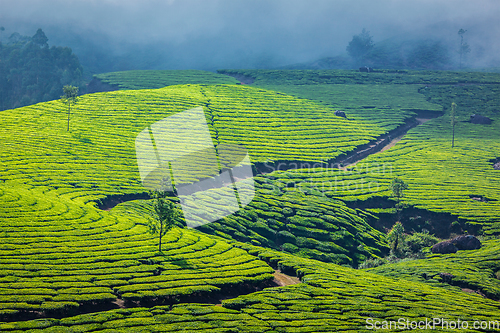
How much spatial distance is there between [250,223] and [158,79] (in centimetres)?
7489

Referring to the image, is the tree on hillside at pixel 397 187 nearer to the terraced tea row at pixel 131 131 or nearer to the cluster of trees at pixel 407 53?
the terraced tea row at pixel 131 131

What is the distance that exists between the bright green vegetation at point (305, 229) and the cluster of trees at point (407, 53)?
121 meters

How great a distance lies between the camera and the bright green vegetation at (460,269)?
112ft

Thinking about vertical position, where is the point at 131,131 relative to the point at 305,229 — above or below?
above

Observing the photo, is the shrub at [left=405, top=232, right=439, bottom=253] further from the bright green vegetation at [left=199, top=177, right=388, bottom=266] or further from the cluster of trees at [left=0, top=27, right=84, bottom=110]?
the cluster of trees at [left=0, top=27, right=84, bottom=110]

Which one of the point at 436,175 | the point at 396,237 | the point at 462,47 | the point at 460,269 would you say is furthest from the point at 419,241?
the point at 462,47

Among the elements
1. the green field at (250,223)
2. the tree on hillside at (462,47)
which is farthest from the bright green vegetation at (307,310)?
the tree on hillside at (462,47)

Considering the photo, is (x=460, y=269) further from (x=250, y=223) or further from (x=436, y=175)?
(x=436, y=175)

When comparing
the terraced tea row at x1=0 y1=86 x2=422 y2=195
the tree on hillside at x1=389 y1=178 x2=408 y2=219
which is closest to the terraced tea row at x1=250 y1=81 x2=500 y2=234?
the tree on hillside at x1=389 y1=178 x2=408 y2=219

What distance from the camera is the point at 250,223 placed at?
143 feet

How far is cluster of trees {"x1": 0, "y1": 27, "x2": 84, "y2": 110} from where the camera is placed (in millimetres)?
110250

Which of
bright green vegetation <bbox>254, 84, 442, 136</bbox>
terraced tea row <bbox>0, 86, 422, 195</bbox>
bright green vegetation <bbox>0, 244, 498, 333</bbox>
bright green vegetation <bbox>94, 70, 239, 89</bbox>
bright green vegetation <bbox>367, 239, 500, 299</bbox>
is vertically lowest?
bright green vegetation <bbox>367, 239, 500, 299</bbox>

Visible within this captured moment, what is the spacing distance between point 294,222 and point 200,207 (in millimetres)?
10896

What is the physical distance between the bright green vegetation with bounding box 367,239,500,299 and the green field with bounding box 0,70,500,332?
195 millimetres
